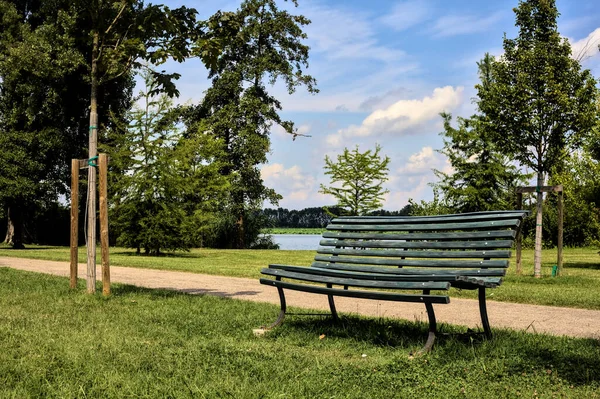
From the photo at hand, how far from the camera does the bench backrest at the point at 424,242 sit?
17.2 ft

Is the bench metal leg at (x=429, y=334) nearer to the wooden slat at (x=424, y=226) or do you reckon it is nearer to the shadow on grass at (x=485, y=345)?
the shadow on grass at (x=485, y=345)

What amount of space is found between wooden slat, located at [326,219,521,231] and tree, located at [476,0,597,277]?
8.02 metres

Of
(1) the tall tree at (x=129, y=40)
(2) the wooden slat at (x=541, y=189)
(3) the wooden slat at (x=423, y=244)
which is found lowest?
(3) the wooden slat at (x=423, y=244)

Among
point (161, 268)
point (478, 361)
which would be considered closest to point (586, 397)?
point (478, 361)

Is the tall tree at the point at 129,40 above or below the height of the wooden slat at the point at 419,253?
above

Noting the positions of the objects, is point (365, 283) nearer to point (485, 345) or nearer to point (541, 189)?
point (485, 345)

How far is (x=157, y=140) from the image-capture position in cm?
2238

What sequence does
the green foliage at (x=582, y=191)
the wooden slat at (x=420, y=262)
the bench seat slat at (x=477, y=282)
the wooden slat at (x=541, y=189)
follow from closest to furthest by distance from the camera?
the bench seat slat at (x=477, y=282) → the wooden slat at (x=420, y=262) → the wooden slat at (x=541, y=189) → the green foliage at (x=582, y=191)

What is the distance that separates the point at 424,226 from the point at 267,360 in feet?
7.53

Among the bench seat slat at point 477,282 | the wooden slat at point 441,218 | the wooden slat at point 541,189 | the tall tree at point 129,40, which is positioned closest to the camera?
the bench seat slat at point 477,282

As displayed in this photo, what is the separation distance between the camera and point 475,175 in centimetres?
3094

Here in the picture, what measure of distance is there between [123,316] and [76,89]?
2785cm

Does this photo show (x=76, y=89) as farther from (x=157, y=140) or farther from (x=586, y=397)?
(x=586, y=397)

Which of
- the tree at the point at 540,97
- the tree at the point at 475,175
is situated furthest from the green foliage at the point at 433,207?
the tree at the point at 540,97
